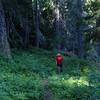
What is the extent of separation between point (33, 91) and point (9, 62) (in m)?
8.75

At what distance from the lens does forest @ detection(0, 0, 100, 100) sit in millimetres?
15312

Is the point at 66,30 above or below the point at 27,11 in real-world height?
below

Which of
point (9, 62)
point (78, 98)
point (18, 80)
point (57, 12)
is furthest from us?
point (57, 12)

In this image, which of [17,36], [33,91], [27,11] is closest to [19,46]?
[17,36]

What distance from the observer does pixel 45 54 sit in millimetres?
32906

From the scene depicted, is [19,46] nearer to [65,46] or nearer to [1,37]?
[1,37]

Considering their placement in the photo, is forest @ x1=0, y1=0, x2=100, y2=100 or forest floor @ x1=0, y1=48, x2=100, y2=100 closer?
forest floor @ x1=0, y1=48, x2=100, y2=100

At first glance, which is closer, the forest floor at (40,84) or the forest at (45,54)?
the forest floor at (40,84)

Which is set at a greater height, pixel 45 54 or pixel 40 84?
pixel 40 84

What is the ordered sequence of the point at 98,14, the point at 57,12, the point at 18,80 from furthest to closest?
the point at 57,12 < the point at 98,14 < the point at 18,80

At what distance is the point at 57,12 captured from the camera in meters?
39.3

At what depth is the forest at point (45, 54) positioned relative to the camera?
50.2ft

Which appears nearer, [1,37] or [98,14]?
[1,37]

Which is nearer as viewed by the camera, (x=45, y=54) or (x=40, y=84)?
(x=40, y=84)
